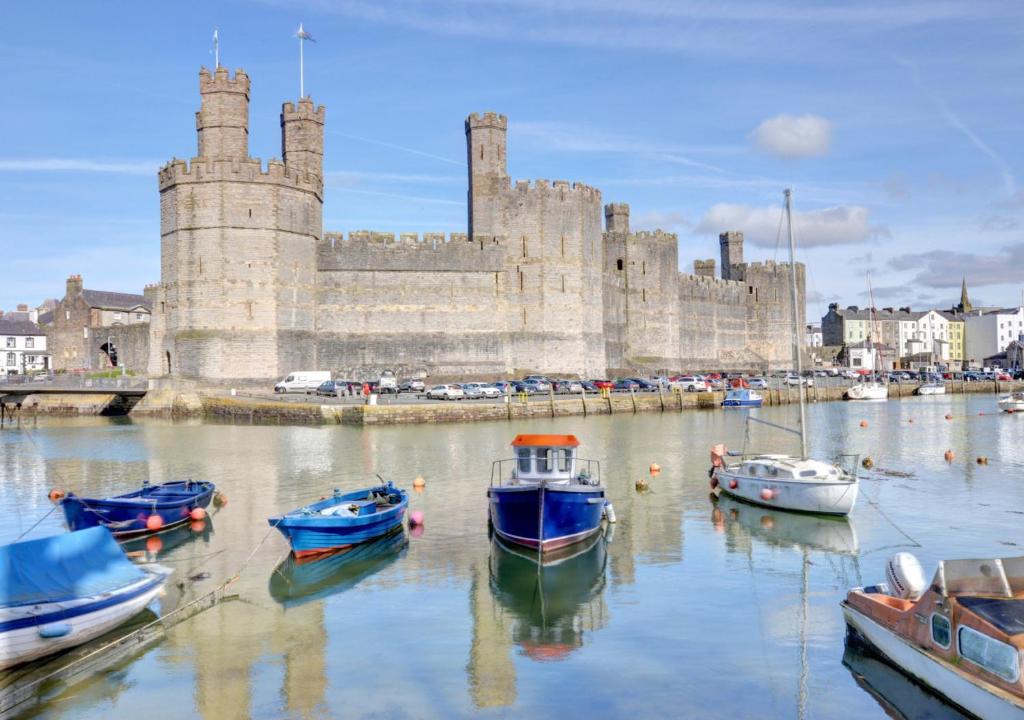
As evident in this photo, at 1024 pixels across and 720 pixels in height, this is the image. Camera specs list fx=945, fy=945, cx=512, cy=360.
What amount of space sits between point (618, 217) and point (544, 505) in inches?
2034

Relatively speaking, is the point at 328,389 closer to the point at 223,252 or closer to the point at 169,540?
the point at 223,252

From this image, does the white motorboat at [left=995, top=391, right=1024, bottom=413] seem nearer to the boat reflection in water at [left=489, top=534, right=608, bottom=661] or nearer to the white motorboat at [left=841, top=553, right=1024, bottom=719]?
the boat reflection in water at [left=489, top=534, right=608, bottom=661]

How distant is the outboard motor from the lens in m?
10.3

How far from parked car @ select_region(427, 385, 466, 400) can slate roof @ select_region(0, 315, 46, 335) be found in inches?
1882

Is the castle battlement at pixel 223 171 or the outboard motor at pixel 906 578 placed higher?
the castle battlement at pixel 223 171

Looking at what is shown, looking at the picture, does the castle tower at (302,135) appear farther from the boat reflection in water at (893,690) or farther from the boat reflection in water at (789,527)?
the boat reflection in water at (893,690)

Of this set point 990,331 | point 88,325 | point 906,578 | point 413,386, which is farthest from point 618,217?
point 990,331

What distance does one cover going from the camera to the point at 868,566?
48.3 feet

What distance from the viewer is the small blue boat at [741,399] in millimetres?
51656

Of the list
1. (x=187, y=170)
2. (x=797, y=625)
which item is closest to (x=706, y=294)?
(x=187, y=170)

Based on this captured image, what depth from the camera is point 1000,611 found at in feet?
28.2

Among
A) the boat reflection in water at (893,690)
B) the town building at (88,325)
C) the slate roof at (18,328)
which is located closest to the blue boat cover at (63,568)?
the boat reflection in water at (893,690)

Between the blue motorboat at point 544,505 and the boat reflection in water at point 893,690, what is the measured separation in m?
5.54

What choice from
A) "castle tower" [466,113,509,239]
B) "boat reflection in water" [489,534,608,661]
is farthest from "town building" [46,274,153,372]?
"boat reflection in water" [489,534,608,661]
